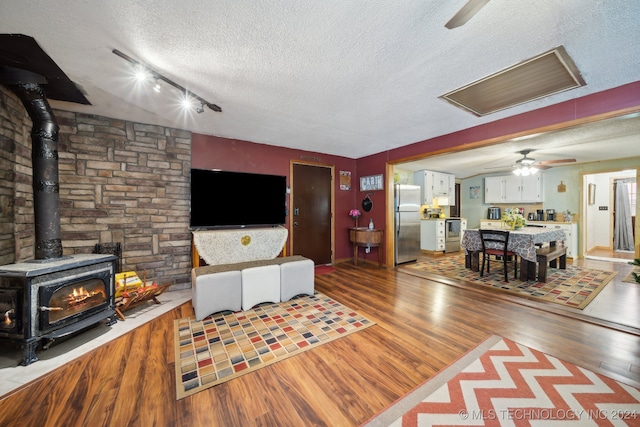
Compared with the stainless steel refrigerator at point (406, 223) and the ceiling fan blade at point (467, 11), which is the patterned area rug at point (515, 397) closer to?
the ceiling fan blade at point (467, 11)

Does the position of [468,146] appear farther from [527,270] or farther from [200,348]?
[200,348]

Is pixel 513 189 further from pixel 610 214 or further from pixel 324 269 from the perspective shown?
pixel 324 269

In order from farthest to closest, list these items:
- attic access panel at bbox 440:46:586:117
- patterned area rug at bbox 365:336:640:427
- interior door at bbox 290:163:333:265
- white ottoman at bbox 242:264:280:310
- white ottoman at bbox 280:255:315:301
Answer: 1. interior door at bbox 290:163:333:265
2. white ottoman at bbox 280:255:315:301
3. white ottoman at bbox 242:264:280:310
4. attic access panel at bbox 440:46:586:117
5. patterned area rug at bbox 365:336:640:427

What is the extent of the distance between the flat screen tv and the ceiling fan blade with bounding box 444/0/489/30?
10.9ft

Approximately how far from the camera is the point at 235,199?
3812mm

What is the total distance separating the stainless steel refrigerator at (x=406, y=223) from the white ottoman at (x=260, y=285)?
2812mm

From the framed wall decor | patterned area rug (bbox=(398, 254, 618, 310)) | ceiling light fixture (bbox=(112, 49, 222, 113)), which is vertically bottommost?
patterned area rug (bbox=(398, 254, 618, 310))

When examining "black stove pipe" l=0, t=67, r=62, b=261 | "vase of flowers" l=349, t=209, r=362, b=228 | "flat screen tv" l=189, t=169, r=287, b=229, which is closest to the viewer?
"black stove pipe" l=0, t=67, r=62, b=261

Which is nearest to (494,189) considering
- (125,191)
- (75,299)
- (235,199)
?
(235,199)

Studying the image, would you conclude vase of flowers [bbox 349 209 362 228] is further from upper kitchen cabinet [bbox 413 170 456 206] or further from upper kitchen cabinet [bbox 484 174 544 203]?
upper kitchen cabinet [bbox 484 174 544 203]

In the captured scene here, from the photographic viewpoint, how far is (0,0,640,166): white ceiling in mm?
1404

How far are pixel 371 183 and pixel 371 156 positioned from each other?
1.92ft

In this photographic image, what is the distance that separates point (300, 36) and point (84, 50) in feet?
5.32

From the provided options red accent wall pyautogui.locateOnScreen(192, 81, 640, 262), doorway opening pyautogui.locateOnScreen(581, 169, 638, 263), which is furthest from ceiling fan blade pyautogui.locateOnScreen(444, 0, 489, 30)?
doorway opening pyautogui.locateOnScreen(581, 169, 638, 263)
